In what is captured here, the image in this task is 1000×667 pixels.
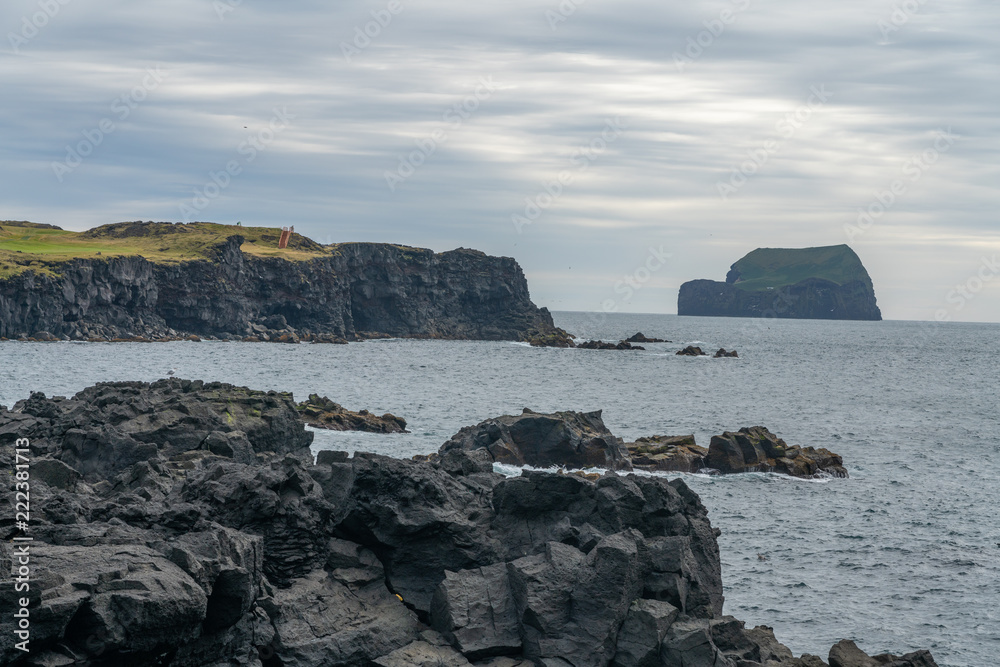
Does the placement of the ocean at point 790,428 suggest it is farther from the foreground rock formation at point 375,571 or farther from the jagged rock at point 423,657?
the jagged rock at point 423,657

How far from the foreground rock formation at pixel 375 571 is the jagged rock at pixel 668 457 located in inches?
1175

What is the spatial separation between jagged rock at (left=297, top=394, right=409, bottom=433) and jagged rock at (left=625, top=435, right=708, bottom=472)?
16.9 metres

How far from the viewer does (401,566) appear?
62.7ft

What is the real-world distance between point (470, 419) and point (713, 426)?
20544mm

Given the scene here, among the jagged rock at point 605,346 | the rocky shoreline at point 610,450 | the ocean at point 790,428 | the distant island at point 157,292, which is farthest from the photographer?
the jagged rock at point 605,346

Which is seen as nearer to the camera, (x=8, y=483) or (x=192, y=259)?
(x=8, y=483)

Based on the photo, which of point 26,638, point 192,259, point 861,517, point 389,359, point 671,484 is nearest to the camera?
point 26,638

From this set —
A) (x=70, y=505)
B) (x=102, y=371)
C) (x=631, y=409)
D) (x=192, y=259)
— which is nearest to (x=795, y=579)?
(x=70, y=505)

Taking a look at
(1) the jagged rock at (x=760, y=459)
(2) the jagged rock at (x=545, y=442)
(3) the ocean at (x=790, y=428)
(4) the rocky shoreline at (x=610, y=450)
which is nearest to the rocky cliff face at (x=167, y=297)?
(3) the ocean at (x=790, y=428)

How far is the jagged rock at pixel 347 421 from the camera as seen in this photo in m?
61.6

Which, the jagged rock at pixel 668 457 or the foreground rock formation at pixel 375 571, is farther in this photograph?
the jagged rock at pixel 668 457

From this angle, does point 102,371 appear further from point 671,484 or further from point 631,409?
point 671,484

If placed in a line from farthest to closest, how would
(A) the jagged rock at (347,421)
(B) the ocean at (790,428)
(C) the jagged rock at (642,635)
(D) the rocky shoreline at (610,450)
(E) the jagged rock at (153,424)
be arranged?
(A) the jagged rock at (347,421) < (D) the rocky shoreline at (610,450) < (B) the ocean at (790,428) < (E) the jagged rock at (153,424) < (C) the jagged rock at (642,635)

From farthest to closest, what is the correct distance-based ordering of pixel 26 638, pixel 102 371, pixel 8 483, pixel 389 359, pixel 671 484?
pixel 389 359 → pixel 102 371 → pixel 671 484 → pixel 8 483 → pixel 26 638
